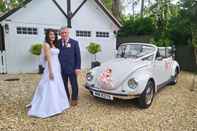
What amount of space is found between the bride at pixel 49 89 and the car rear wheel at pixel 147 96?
1.97 metres

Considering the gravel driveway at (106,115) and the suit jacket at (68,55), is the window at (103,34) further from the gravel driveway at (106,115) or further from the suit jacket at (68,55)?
the suit jacket at (68,55)

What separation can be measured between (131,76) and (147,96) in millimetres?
691

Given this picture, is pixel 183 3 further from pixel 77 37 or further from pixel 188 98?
pixel 188 98

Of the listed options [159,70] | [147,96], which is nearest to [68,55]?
[147,96]

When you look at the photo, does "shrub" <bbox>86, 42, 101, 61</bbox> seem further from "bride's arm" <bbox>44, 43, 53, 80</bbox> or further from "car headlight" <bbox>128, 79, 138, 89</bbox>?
"bride's arm" <bbox>44, 43, 53, 80</bbox>

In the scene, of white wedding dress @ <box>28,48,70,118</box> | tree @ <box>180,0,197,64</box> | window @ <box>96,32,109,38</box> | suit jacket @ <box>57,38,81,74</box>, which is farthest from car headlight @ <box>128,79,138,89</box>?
window @ <box>96,32,109,38</box>

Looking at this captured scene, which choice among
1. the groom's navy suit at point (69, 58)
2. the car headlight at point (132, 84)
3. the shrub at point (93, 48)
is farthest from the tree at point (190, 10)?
the groom's navy suit at point (69, 58)

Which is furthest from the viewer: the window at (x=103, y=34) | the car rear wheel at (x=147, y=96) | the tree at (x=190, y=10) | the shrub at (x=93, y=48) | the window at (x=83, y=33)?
the window at (x=103, y=34)

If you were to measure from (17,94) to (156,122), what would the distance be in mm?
4091

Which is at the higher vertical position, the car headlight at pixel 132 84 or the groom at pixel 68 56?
the groom at pixel 68 56

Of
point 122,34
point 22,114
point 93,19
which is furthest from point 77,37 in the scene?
point 22,114

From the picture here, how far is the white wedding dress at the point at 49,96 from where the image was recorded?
193 inches

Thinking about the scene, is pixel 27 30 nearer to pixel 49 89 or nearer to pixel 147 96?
pixel 49 89

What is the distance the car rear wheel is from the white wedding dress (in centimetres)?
195
